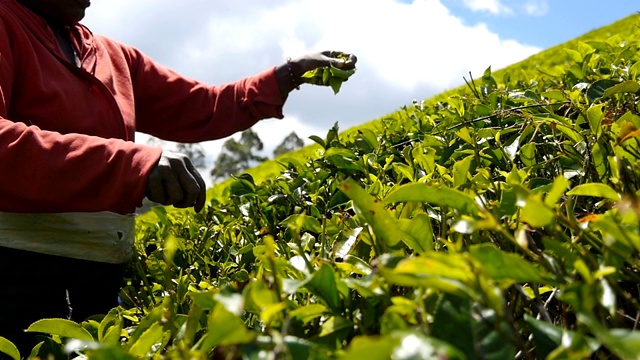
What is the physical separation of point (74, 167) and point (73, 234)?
1.96 ft

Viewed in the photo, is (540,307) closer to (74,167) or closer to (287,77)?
(74,167)

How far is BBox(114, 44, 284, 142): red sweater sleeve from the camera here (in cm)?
287

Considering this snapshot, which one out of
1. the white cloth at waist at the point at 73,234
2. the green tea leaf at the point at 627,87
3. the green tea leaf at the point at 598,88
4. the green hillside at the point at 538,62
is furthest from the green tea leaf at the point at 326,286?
the green hillside at the point at 538,62

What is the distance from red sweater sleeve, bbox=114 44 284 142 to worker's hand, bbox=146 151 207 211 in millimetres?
1376

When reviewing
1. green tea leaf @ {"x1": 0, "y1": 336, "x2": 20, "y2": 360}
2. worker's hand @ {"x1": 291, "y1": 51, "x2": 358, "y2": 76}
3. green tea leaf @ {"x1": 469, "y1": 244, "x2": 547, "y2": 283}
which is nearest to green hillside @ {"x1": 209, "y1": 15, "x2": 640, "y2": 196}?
worker's hand @ {"x1": 291, "y1": 51, "x2": 358, "y2": 76}

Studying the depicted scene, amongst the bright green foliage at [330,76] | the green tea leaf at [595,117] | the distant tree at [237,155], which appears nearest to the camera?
the green tea leaf at [595,117]

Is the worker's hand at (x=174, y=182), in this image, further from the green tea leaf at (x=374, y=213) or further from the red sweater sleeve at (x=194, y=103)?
the red sweater sleeve at (x=194, y=103)

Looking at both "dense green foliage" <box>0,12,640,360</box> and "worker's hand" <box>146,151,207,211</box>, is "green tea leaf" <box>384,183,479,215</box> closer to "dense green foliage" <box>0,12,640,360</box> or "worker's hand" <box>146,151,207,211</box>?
"dense green foliage" <box>0,12,640,360</box>

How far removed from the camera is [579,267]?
1.85ft

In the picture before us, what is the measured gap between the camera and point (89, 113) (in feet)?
6.82

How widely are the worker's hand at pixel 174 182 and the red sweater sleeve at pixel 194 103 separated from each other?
54.2 inches

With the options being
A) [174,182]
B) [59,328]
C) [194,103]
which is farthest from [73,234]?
[59,328]

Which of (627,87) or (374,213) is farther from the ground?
(627,87)

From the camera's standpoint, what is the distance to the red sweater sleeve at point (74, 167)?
1.51 m
